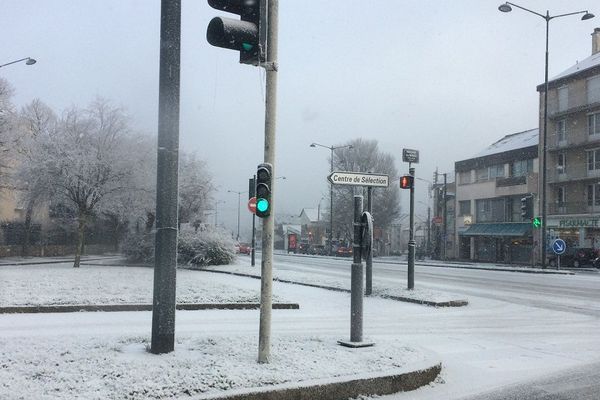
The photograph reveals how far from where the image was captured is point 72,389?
4.45 meters

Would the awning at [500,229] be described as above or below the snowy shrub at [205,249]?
above

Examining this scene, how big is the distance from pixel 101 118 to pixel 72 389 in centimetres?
2419

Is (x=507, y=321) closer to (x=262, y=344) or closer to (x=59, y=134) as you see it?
(x=262, y=344)

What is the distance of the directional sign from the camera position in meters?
8.99

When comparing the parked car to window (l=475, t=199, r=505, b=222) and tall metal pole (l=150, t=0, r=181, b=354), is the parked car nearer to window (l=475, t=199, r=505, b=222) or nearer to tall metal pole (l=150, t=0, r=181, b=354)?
window (l=475, t=199, r=505, b=222)

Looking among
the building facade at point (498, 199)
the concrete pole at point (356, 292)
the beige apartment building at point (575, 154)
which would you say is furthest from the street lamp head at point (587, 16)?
the concrete pole at point (356, 292)

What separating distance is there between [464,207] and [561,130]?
13.1m

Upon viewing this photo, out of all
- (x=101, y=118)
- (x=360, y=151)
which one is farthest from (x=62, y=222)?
(x=360, y=151)

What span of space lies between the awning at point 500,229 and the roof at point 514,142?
670cm

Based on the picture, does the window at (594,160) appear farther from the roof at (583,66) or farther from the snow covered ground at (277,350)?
the snow covered ground at (277,350)

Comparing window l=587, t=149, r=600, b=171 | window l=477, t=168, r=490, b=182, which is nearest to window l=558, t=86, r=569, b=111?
window l=587, t=149, r=600, b=171

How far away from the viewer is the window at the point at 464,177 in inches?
2136

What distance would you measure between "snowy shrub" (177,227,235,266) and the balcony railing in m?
28.4

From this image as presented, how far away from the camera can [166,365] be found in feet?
16.7
